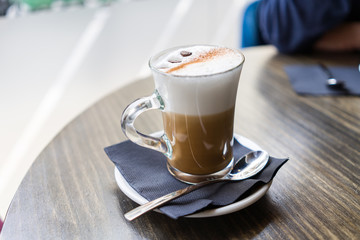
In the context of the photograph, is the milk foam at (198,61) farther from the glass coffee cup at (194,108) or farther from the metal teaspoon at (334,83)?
the metal teaspoon at (334,83)

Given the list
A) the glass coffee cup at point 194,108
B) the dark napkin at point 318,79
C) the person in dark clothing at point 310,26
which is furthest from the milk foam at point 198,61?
the person in dark clothing at point 310,26

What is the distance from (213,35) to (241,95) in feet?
6.15

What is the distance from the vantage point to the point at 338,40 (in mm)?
1177

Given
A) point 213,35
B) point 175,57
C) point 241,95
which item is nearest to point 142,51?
point 213,35

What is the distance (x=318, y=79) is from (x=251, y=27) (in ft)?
1.66

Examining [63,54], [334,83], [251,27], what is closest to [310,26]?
[251,27]

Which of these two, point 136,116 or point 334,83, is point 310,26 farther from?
point 136,116

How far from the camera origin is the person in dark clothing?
1167 mm

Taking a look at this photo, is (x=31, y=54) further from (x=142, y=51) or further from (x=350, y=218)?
(x=350, y=218)

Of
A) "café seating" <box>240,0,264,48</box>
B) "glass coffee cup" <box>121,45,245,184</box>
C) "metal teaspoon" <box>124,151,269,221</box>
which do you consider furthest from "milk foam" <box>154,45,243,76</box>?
"café seating" <box>240,0,264,48</box>

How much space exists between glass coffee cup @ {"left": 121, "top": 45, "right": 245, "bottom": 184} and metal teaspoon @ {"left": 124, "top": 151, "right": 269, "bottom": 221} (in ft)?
0.07

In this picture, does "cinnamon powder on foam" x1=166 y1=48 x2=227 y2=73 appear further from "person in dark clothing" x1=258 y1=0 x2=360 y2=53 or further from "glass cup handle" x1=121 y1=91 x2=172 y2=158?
"person in dark clothing" x1=258 y1=0 x2=360 y2=53

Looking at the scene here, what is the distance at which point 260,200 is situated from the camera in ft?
1.79

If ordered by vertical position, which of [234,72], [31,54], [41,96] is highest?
[234,72]
